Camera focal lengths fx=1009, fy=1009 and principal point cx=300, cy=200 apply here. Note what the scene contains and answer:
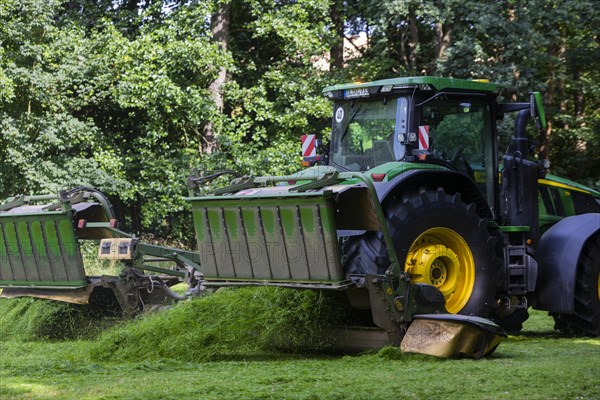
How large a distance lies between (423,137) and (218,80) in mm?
12467

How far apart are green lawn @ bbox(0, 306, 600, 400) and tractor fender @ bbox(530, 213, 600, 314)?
75 centimetres

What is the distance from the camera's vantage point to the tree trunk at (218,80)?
21.0 m

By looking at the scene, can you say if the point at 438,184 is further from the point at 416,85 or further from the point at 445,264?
the point at 416,85

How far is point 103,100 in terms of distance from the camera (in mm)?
21016

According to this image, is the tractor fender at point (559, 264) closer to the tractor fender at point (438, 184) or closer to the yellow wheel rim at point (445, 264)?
the tractor fender at point (438, 184)

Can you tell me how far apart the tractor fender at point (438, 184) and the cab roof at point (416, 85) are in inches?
35.0

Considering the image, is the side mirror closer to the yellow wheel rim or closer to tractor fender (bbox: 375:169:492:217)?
tractor fender (bbox: 375:169:492:217)

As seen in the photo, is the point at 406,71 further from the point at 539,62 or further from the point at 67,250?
the point at 67,250

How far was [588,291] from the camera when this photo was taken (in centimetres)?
1006

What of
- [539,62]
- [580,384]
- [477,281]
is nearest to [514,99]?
[539,62]

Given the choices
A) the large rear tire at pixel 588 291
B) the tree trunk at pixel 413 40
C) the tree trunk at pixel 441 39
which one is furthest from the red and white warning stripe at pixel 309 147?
the tree trunk at pixel 413 40

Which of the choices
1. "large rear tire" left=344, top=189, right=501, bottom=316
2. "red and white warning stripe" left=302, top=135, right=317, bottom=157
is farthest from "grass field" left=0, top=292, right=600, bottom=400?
"red and white warning stripe" left=302, top=135, right=317, bottom=157

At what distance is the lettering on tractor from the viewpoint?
8.34 m

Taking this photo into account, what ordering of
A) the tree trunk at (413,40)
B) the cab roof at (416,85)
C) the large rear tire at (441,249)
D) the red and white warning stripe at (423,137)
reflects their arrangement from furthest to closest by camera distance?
the tree trunk at (413,40)
the cab roof at (416,85)
the red and white warning stripe at (423,137)
the large rear tire at (441,249)
